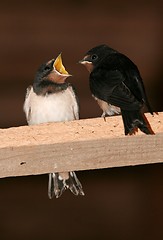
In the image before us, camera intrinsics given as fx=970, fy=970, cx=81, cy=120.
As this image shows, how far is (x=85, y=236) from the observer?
295 centimetres

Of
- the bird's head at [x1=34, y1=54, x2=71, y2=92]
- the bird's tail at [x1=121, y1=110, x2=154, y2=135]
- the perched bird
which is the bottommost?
the bird's head at [x1=34, y1=54, x2=71, y2=92]

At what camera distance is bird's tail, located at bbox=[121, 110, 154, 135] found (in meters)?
1.67

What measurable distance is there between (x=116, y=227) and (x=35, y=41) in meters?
0.64

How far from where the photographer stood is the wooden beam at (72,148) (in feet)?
5.44

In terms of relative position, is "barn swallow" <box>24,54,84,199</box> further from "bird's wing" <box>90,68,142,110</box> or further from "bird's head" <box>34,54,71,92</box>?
"bird's wing" <box>90,68,142,110</box>

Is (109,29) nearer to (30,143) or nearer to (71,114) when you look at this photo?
(71,114)

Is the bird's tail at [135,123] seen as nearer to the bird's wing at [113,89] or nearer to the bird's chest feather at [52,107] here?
the bird's wing at [113,89]

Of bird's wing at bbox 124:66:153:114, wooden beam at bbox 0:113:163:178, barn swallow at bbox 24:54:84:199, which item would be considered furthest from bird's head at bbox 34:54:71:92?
wooden beam at bbox 0:113:163:178

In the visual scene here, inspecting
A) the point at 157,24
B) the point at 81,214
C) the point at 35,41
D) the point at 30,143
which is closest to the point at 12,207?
the point at 81,214

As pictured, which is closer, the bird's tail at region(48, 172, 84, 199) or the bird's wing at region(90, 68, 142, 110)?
the bird's wing at region(90, 68, 142, 110)

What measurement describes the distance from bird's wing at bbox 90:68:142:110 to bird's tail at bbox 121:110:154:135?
0.12 ft

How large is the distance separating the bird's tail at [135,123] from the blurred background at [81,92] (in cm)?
108

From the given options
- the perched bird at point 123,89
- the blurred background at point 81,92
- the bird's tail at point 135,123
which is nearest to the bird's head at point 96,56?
the perched bird at point 123,89

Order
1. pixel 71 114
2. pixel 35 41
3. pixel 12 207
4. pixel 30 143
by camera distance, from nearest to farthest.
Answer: pixel 30 143
pixel 71 114
pixel 35 41
pixel 12 207
